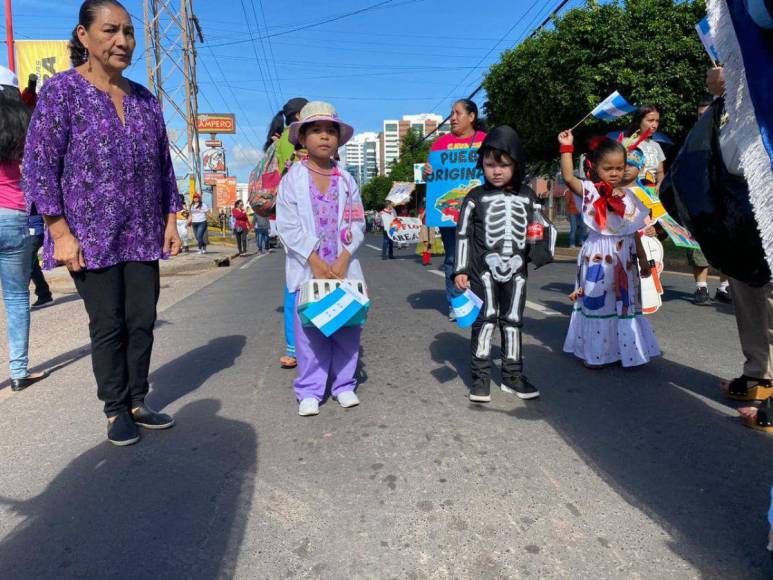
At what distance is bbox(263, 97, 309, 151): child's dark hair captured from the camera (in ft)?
14.4

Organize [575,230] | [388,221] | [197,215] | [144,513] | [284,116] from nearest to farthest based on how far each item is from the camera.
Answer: [144,513]
[284,116]
[388,221]
[575,230]
[197,215]

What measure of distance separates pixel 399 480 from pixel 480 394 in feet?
3.55

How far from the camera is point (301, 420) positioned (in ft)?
10.5

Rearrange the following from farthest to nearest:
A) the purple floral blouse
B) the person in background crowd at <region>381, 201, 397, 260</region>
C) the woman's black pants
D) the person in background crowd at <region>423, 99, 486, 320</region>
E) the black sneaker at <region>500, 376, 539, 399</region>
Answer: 1. the person in background crowd at <region>381, 201, 397, 260</region>
2. the person in background crowd at <region>423, 99, 486, 320</region>
3. the black sneaker at <region>500, 376, 539, 399</region>
4. the woman's black pants
5. the purple floral blouse

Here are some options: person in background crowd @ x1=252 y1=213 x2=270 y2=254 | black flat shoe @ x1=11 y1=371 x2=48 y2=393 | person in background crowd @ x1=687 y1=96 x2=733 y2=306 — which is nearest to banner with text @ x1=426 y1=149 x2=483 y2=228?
person in background crowd @ x1=687 y1=96 x2=733 y2=306

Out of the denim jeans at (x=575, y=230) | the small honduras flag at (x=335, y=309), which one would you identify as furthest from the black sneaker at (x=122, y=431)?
the denim jeans at (x=575, y=230)

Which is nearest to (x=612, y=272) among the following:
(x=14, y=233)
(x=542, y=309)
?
(x=542, y=309)

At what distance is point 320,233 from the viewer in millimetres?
3363

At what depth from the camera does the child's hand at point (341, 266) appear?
3.34 metres

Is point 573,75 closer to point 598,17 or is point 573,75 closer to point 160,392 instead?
point 598,17

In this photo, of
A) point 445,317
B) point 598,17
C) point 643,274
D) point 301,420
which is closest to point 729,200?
point 301,420

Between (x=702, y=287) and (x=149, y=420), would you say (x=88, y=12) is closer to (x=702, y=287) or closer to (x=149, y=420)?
(x=149, y=420)

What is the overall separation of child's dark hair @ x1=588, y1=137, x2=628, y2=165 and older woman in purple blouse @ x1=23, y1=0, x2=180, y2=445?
2.97 meters

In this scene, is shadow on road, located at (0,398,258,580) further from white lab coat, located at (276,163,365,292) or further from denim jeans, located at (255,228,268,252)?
denim jeans, located at (255,228,268,252)
